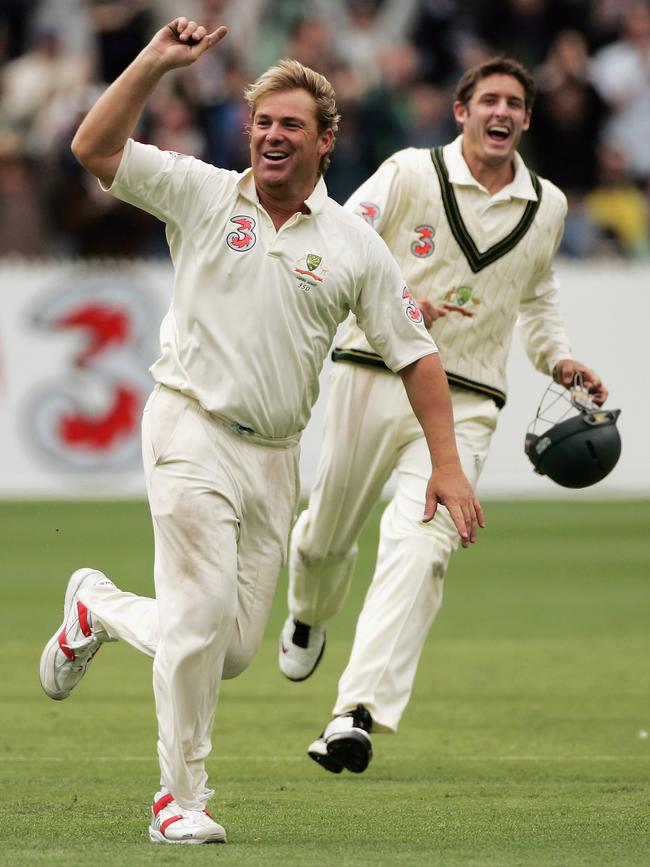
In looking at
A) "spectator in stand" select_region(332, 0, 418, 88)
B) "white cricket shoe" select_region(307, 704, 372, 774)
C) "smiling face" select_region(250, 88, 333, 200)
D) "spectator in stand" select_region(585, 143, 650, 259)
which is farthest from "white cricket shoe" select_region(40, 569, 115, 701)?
"spectator in stand" select_region(332, 0, 418, 88)

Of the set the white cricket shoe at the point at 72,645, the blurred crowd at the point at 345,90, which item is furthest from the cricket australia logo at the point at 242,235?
the blurred crowd at the point at 345,90

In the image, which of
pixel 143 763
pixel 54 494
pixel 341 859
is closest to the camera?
pixel 341 859

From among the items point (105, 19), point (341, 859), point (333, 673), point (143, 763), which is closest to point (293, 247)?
point (341, 859)

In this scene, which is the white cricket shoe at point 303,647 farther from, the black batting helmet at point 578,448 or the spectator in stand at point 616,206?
the spectator in stand at point 616,206

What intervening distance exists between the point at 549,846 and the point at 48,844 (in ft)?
4.85

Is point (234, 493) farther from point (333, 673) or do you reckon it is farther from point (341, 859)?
point (333, 673)

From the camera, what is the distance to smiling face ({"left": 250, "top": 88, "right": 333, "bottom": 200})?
18.6 ft

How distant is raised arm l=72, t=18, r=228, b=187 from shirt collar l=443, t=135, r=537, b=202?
239cm

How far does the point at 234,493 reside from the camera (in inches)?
227

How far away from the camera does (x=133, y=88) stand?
533 centimetres

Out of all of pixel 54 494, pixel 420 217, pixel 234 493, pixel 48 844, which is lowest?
pixel 54 494

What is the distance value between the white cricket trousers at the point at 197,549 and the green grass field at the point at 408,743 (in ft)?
1.21

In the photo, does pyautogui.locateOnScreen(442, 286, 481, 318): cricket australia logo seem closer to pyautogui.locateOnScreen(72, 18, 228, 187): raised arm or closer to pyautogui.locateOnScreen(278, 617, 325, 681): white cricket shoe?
pyautogui.locateOnScreen(278, 617, 325, 681): white cricket shoe

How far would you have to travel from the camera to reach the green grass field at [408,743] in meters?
5.59
